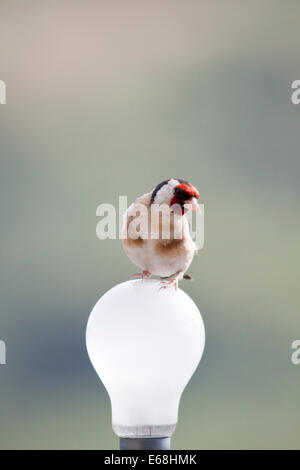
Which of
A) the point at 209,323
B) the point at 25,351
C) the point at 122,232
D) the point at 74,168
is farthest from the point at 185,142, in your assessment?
the point at 122,232

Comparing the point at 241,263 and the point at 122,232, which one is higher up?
the point at 241,263

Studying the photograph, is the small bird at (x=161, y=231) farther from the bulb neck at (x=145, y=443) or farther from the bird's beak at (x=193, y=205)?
the bulb neck at (x=145, y=443)

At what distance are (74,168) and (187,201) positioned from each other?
12.0 ft

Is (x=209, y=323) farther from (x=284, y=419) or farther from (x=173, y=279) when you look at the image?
(x=173, y=279)

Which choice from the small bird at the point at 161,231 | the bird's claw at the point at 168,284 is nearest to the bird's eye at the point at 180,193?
the small bird at the point at 161,231

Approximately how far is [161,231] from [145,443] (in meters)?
0.38

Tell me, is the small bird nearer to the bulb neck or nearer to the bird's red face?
the bird's red face

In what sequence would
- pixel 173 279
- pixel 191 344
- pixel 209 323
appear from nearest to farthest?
pixel 191 344
pixel 173 279
pixel 209 323

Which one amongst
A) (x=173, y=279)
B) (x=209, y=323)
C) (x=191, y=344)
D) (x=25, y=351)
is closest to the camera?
(x=191, y=344)

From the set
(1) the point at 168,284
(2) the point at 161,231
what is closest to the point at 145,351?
(1) the point at 168,284

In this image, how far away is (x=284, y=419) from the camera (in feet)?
18.4

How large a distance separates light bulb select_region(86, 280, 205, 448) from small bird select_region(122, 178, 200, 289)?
109 millimetres

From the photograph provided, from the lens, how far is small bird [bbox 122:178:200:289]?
163cm

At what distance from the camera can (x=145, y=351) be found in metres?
1.49
